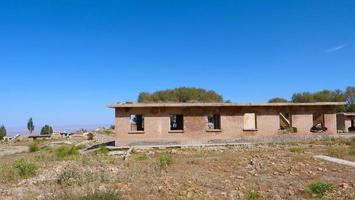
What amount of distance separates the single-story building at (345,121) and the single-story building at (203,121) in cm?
1214

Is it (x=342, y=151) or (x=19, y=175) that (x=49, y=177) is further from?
(x=342, y=151)

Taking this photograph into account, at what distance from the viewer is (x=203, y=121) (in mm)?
24625

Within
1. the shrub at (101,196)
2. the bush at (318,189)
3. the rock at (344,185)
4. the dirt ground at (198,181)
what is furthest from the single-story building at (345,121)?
the shrub at (101,196)

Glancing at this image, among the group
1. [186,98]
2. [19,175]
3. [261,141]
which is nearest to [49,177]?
[19,175]

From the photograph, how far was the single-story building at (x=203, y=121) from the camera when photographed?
23.8m

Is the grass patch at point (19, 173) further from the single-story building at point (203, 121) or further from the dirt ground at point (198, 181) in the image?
the single-story building at point (203, 121)

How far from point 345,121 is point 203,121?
827 inches

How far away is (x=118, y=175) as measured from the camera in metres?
11.3

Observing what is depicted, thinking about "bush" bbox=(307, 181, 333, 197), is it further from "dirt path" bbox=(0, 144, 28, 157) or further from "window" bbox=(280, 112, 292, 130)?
"dirt path" bbox=(0, 144, 28, 157)

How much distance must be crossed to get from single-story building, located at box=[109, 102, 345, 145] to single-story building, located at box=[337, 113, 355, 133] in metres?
12.1

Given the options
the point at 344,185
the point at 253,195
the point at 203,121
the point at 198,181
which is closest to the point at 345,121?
the point at 203,121

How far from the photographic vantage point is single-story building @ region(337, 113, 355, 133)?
37.0 m

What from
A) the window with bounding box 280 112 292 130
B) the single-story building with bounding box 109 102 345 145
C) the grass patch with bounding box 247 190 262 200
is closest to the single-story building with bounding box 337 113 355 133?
the window with bounding box 280 112 292 130

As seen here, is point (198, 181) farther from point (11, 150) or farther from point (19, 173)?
point (11, 150)
